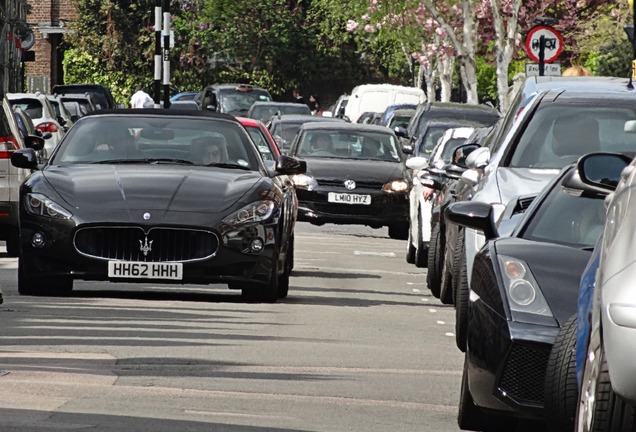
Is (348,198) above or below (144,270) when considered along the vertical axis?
below

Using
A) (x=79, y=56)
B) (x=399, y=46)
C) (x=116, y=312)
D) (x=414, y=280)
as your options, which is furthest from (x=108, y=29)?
(x=116, y=312)

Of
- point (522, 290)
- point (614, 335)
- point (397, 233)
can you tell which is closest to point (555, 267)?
point (522, 290)

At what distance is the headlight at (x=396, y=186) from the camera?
87.4 feet

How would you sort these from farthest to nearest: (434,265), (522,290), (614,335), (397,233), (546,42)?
(546,42)
(397,233)
(434,265)
(522,290)
(614,335)

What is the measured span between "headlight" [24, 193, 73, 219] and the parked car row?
268 centimetres

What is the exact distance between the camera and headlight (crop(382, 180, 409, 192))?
26.7 meters

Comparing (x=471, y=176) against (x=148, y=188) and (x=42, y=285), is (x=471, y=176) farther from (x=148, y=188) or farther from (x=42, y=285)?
(x=42, y=285)

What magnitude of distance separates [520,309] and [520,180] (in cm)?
528

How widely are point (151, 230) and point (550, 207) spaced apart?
555cm

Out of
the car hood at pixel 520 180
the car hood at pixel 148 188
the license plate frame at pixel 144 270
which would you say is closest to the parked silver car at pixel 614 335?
the car hood at pixel 520 180

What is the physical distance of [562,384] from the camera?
23.6 feet

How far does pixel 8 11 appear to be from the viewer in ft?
210

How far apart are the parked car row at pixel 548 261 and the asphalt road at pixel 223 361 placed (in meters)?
0.55

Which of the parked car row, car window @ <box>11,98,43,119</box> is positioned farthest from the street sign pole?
the parked car row
